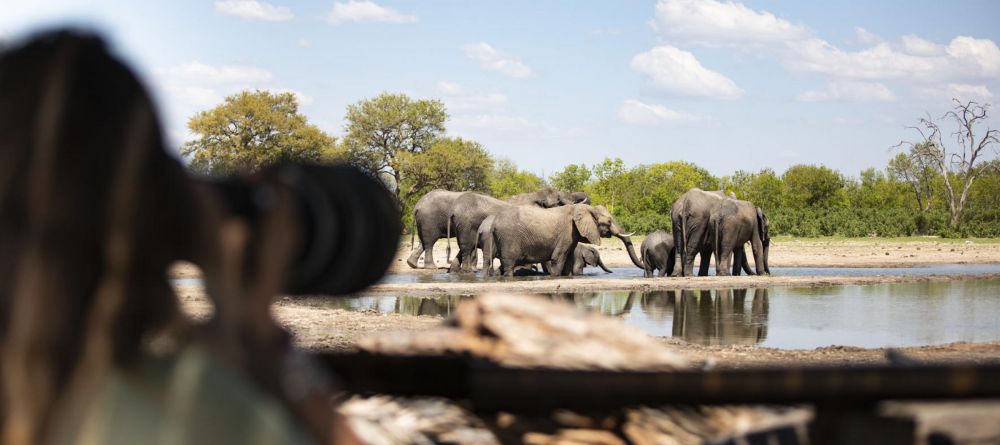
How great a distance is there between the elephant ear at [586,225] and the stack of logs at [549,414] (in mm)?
20110

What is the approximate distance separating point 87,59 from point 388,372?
66 cm

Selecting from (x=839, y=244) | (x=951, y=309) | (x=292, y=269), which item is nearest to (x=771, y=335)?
(x=951, y=309)

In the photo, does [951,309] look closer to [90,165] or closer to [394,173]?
[90,165]

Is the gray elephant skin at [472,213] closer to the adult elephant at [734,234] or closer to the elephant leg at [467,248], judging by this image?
the elephant leg at [467,248]

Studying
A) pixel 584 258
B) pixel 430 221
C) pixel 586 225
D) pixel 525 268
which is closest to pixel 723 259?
pixel 586 225

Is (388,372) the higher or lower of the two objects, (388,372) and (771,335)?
the higher

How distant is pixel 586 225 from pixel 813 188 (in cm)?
3627

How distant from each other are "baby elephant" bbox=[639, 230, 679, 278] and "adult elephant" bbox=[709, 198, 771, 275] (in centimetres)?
95

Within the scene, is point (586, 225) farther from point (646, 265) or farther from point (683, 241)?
point (683, 241)

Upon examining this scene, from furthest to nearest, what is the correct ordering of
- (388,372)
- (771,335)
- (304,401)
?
(771,335) → (388,372) → (304,401)

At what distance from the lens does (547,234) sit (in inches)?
895

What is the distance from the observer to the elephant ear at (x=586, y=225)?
2273 cm

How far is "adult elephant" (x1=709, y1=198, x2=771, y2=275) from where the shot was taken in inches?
887

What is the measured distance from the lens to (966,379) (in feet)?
4.24
